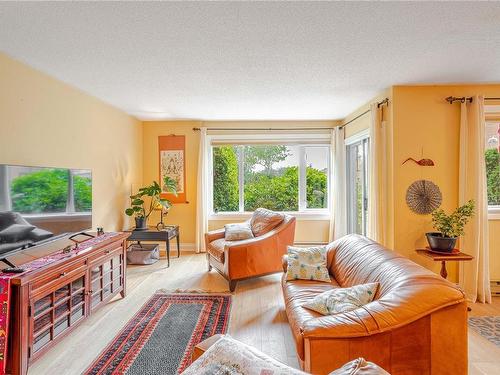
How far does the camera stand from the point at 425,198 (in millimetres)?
3443

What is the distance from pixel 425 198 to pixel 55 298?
12.4 ft

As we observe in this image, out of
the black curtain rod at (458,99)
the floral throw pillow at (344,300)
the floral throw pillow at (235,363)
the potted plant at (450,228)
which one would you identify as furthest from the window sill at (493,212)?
the floral throw pillow at (235,363)

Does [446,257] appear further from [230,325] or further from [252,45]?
[252,45]

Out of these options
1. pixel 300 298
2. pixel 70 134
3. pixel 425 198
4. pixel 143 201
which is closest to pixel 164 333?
pixel 300 298

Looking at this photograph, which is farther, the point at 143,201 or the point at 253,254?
the point at 143,201

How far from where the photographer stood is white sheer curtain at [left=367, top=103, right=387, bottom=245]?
3.62 metres

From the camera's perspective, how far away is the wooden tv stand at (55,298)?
187 cm

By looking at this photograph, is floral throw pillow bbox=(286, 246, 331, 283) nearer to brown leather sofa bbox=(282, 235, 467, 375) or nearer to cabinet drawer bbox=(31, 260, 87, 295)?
brown leather sofa bbox=(282, 235, 467, 375)

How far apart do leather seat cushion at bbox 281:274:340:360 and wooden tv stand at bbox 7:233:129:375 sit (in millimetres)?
1726

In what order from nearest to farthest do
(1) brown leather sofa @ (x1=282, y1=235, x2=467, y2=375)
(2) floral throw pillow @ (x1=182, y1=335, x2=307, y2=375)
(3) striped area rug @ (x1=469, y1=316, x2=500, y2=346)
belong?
(2) floral throw pillow @ (x1=182, y1=335, x2=307, y2=375) → (1) brown leather sofa @ (x1=282, y1=235, x2=467, y2=375) → (3) striped area rug @ (x1=469, y1=316, x2=500, y2=346)

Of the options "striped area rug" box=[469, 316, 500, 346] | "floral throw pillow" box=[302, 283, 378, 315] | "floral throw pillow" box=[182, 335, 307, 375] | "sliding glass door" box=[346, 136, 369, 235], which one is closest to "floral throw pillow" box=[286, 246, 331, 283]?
"floral throw pillow" box=[302, 283, 378, 315]

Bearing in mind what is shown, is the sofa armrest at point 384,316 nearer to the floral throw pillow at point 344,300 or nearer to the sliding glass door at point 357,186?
the floral throw pillow at point 344,300

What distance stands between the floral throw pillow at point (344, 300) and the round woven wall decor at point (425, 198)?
199 centimetres

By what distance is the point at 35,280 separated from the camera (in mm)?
1982
